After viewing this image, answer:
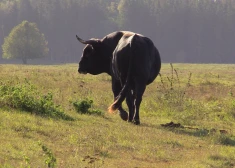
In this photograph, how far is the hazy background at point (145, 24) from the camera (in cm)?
11419

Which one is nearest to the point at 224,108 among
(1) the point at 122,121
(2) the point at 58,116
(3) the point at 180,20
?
(1) the point at 122,121

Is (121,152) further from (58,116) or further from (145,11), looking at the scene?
(145,11)

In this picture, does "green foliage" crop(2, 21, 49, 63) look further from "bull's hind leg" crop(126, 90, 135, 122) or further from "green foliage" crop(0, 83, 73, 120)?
"green foliage" crop(0, 83, 73, 120)

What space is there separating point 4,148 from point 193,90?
17286 millimetres

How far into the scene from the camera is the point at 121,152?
8.12 meters

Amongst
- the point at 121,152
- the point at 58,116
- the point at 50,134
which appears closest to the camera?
the point at 121,152

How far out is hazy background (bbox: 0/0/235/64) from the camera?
375 feet

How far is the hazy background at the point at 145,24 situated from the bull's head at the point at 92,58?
3784 inches

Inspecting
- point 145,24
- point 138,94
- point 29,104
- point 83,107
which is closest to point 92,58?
point 83,107

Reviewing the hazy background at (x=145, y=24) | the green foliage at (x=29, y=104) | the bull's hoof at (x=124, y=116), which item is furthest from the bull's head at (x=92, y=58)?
the hazy background at (x=145, y=24)

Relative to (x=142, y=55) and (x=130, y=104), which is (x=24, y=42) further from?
(x=142, y=55)

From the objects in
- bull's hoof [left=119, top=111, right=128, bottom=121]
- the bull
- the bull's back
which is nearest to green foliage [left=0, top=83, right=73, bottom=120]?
the bull

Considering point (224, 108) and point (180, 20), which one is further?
point (180, 20)

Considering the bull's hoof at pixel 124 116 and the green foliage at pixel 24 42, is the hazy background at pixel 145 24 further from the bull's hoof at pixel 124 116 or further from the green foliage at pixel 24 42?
the bull's hoof at pixel 124 116
